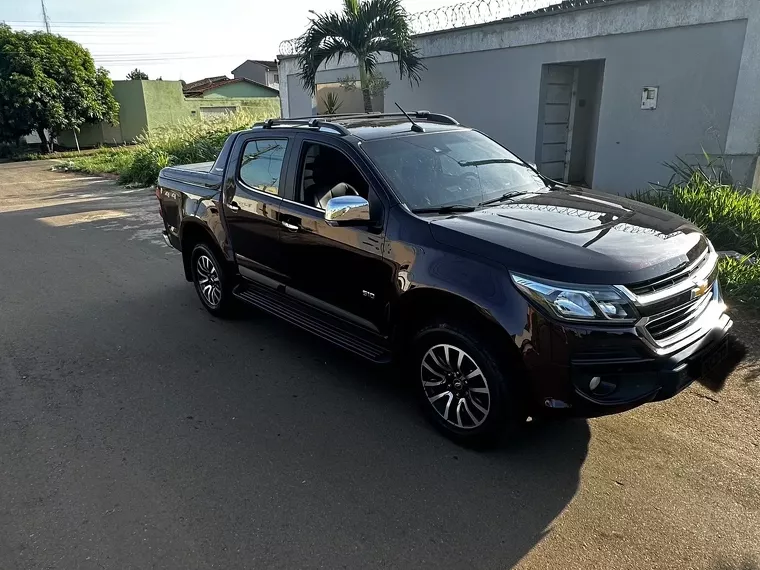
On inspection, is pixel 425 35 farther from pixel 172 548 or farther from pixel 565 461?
pixel 172 548

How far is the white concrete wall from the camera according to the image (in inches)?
321

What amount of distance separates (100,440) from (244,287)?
6.38 feet

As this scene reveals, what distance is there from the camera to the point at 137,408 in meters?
4.02

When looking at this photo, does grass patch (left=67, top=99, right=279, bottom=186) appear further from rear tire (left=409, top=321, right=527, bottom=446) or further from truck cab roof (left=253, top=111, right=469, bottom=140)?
rear tire (left=409, top=321, right=527, bottom=446)

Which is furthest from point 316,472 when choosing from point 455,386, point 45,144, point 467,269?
point 45,144

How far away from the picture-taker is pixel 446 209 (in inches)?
145

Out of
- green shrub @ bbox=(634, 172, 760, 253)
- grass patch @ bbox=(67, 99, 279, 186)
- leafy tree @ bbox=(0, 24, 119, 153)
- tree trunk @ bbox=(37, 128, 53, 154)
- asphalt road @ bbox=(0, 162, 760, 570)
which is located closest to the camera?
asphalt road @ bbox=(0, 162, 760, 570)

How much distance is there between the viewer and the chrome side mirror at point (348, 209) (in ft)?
11.7

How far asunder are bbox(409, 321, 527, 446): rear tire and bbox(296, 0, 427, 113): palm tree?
10.3 meters

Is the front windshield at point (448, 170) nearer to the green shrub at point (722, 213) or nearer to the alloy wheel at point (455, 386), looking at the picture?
the alloy wheel at point (455, 386)

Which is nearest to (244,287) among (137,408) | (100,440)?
(137,408)

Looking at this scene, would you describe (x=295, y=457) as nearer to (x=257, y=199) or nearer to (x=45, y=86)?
(x=257, y=199)

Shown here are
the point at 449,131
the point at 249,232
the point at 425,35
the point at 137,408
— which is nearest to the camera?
the point at 137,408

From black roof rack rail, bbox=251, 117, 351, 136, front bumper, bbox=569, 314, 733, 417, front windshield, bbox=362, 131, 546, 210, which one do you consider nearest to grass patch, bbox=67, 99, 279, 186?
black roof rack rail, bbox=251, 117, 351, 136
